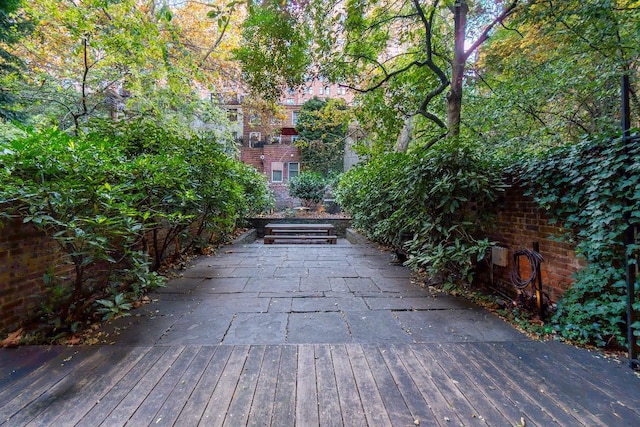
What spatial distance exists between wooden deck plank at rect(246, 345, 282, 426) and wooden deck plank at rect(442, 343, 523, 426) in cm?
108

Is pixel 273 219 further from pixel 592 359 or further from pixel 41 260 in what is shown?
pixel 592 359

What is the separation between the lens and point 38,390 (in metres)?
1.61

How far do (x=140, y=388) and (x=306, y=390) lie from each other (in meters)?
0.94

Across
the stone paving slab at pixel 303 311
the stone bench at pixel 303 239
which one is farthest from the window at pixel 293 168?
the stone paving slab at pixel 303 311

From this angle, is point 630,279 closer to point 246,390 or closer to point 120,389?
point 246,390

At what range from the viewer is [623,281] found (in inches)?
78.3

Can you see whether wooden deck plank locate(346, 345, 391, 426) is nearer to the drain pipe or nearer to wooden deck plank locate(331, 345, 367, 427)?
wooden deck plank locate(331, 345, 367, 427)

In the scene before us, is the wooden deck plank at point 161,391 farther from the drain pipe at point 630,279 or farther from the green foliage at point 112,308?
the drain pipe at point 630,279

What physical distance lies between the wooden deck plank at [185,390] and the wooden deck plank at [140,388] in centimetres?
14

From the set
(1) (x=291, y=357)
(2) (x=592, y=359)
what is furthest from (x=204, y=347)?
(2) (x=592, y=359)

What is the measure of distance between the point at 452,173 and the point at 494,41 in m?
5.84

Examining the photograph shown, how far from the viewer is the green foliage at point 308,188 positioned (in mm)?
11336

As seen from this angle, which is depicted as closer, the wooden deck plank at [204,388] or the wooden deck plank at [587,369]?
the wooden deck plank at [204,388]

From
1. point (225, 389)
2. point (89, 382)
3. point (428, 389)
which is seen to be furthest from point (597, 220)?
point (89, 382)
